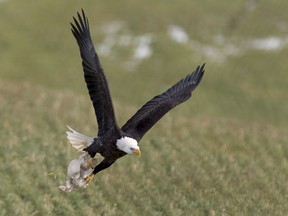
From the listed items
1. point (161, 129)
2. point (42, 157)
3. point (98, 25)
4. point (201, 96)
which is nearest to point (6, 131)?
point (42, 157)

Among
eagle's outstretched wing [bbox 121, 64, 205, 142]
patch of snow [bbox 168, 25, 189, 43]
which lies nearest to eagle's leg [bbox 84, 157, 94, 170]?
eagle's outstretched wing [bbox 121, 64, 205, 142]

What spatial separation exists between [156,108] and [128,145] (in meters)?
1.92

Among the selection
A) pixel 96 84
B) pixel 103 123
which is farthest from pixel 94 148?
pixel 96 84

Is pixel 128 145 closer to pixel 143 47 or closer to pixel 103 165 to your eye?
pixel 103 165

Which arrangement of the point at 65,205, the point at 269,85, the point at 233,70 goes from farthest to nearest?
1. the point at 233,70
2. the point at 269,85
3. the point at 65,205

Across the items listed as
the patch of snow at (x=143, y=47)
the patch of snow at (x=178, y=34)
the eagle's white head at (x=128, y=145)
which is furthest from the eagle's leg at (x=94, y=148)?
the patch of snow at (x=178, y=34)

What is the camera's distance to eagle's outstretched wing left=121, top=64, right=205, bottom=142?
9773mm

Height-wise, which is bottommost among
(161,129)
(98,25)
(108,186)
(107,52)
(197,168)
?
(108,186)

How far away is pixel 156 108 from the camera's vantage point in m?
10.5

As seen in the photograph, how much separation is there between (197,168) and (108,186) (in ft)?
8.71

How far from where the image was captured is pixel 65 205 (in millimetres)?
10531

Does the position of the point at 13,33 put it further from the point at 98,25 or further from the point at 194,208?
the point at 194,208

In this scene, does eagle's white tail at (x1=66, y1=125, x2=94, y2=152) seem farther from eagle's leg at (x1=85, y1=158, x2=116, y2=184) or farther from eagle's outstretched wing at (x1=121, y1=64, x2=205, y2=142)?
eagle's outstretched wing at (x1=121, y1=64, x2=205, y2=142)

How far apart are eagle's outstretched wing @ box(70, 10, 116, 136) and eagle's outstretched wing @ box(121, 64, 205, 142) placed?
51cm
